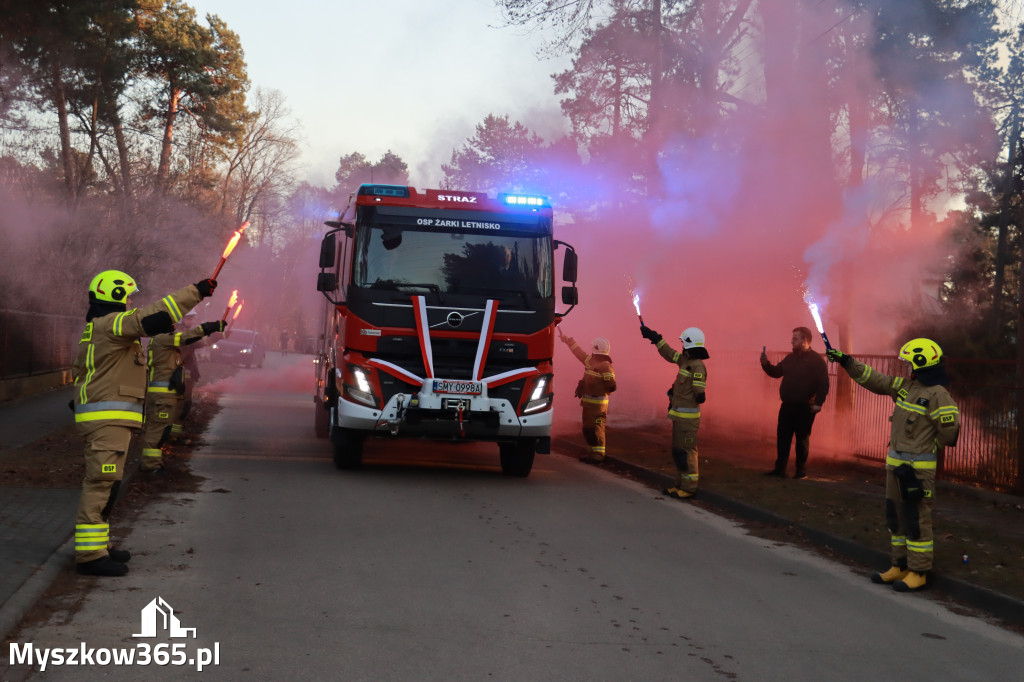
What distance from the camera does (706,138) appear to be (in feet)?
71.0

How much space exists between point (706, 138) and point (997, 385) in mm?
10933

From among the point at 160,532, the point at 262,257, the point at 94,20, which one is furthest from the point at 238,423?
the point at 262,257

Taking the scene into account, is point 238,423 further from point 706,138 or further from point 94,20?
point 706,138

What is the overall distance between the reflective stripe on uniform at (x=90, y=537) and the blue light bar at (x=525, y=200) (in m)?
6.80

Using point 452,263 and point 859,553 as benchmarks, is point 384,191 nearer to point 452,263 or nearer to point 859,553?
point 452,263

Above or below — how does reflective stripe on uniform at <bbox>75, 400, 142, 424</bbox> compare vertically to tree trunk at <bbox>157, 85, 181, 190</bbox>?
below

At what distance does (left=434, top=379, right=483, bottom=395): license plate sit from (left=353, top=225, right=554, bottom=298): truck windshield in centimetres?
99

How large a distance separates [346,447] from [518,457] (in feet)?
6.61

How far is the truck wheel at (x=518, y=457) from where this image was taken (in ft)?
39.9

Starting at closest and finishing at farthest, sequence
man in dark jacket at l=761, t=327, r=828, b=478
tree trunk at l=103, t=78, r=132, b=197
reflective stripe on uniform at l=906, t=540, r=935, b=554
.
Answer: reflective stripe on uniform at l=906, t=540, r=935, b=554 → man in dark jacket at l=761, t=327, r=828, b=478 → tree trunk at l=103, t=78, r=132, b=197

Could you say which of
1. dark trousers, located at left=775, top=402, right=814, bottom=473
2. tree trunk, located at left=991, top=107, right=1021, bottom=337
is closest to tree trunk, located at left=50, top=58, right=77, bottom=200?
dark trousers, located at left=775, top=402, right=814, bottom=473

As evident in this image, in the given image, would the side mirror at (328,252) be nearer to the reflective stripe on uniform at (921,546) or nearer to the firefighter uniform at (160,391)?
the firefighter uniform at (160,391)

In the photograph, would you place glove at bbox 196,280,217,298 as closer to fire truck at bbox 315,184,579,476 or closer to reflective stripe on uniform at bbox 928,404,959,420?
fire truck at bbox 315,184,579,476

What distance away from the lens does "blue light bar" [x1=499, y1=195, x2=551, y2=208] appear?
39.8 feet
